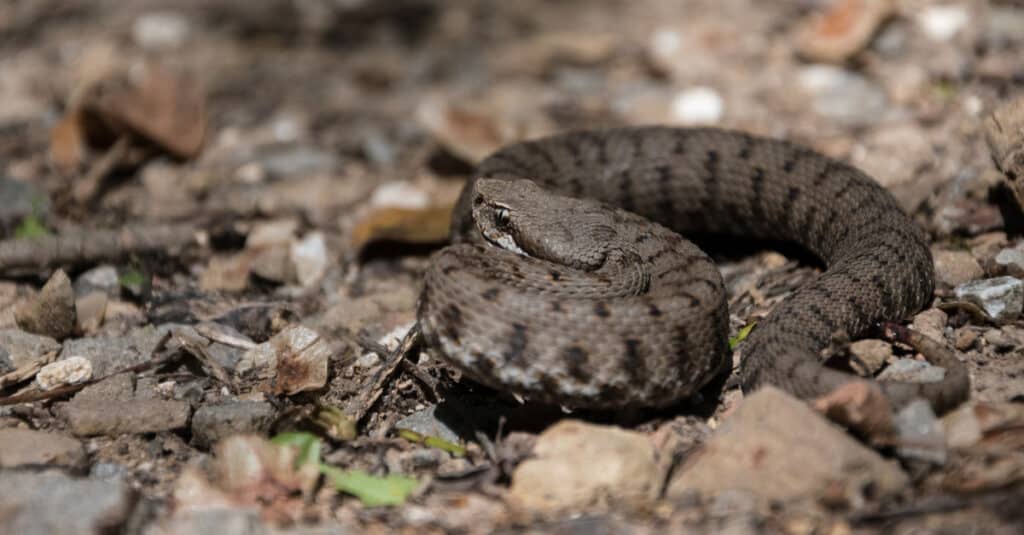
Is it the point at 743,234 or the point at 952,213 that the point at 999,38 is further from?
the point at 743,234

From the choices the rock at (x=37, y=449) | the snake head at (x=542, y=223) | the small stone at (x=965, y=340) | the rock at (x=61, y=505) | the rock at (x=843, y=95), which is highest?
the rock at (x=843, y=95)

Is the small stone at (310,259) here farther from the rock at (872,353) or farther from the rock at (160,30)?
the rock at (160,30)

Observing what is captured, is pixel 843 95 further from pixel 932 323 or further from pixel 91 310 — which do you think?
pixel 91 310

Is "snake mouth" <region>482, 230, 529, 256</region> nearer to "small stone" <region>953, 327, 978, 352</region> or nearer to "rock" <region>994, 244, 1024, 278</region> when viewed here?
"small stone" <region>953, 327, 978, 352</region>

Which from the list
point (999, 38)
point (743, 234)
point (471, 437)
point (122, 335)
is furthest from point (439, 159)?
point (999, 38)

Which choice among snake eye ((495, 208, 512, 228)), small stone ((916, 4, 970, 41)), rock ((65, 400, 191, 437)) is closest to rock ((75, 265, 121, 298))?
rock ((65, 400, 191, 437))

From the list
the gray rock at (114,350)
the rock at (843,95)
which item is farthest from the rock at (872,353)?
the gray rock at (114,350)
